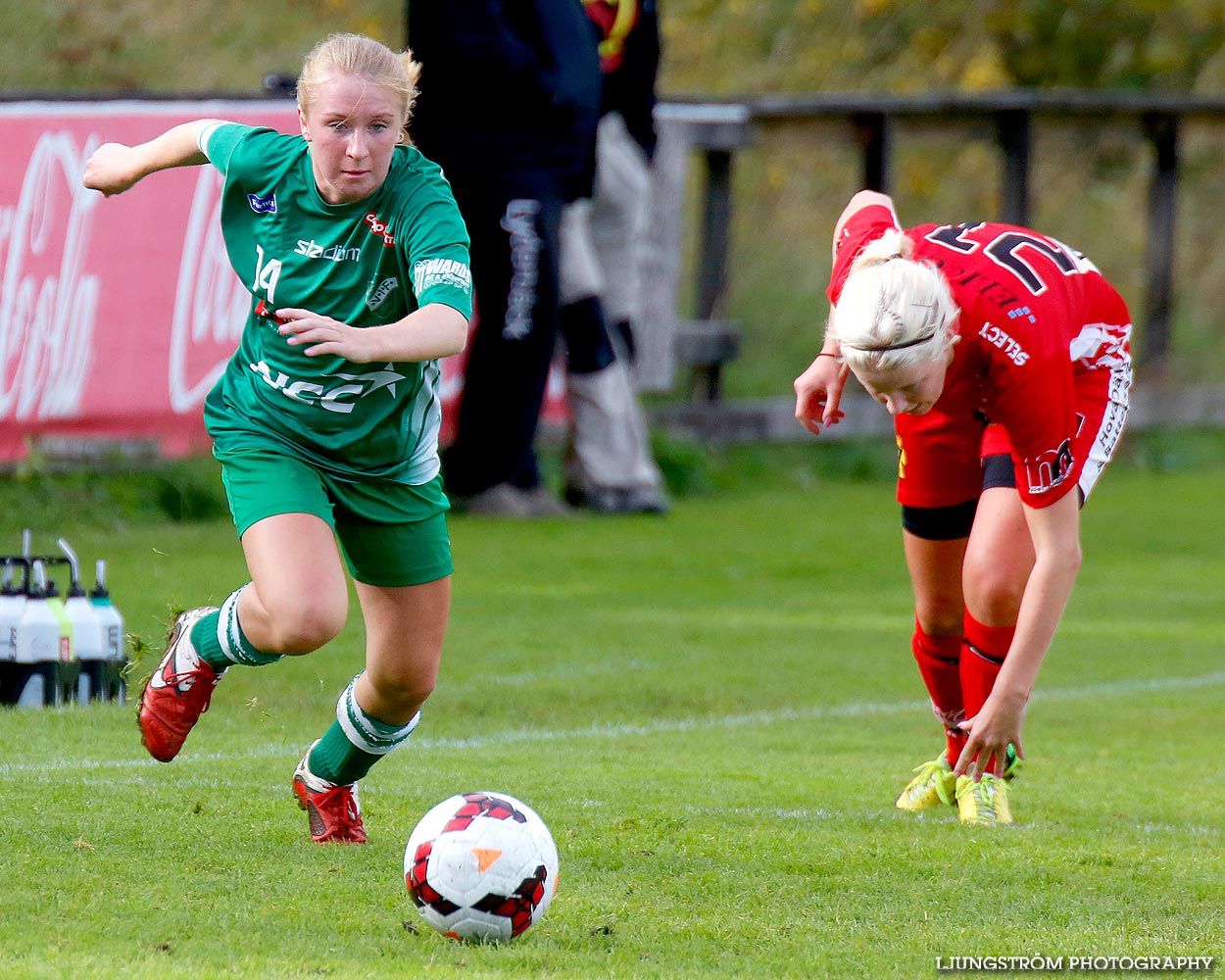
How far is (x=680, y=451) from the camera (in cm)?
1400

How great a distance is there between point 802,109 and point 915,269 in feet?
35.4

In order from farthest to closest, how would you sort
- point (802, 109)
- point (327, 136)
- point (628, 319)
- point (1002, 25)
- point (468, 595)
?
point (1002, 25) < point (802, 109) < point (628, 319) < point (468, 595) < point (327, 136)

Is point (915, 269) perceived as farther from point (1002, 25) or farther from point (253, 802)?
point (1002, 25)

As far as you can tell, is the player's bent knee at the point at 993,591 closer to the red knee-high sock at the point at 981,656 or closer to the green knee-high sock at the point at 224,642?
the red knee-high sock at the point at 981,656

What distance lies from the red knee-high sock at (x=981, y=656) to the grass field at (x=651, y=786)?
39cm

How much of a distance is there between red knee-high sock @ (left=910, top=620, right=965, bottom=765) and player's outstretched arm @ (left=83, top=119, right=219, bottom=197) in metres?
2.56

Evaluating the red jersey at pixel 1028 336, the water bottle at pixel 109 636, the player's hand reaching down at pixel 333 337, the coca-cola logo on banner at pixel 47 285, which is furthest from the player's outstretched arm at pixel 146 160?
the coca-cola logo on banner at pixel 47 285

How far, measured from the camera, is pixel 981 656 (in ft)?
17.7

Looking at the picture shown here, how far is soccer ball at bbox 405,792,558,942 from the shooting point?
12.8 feet

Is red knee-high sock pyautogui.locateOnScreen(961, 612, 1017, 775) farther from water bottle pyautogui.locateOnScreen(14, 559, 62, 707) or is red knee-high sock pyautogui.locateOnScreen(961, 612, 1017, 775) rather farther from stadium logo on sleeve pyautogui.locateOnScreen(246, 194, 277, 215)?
water bottle pyautogui.locateOnScreen(14, 559, 62, 707)

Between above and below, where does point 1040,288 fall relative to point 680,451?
above

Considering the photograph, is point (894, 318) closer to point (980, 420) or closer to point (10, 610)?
point (980, 420)

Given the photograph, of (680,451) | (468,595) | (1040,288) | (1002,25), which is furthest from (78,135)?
(1002,25)

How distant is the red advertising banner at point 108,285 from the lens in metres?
10.5
